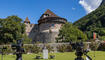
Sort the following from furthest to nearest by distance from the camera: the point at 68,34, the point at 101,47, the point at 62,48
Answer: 1. the point at 68,34
2. the point at 101,47
3. the point at 62,48

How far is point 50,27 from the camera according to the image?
170ft

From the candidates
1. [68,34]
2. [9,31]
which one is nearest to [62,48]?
[68,34]

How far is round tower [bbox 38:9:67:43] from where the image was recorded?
4896 cm

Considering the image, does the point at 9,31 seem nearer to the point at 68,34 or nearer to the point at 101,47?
the point at 68,34

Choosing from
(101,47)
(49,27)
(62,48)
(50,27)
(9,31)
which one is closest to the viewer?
(62,48)

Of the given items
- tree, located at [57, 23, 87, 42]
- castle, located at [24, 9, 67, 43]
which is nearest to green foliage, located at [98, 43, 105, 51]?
tree, located at [57, 23, 87, 42]

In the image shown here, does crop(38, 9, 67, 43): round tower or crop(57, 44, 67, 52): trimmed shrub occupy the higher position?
crop(38, 9, 67, 43): round tower

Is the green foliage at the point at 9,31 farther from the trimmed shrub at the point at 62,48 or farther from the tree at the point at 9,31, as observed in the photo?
the trimmed shrub at the point at 62,48

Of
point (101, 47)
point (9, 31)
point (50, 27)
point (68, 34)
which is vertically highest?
point (50, 27)

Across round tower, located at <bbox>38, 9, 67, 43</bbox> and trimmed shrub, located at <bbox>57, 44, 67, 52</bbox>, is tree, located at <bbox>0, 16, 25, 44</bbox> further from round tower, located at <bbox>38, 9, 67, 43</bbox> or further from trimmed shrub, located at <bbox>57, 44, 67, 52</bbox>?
trimmed shrub, located at <bbox>57, 44, 67, 52</bbox>

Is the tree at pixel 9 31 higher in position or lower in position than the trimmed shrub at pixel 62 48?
higher

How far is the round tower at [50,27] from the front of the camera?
4896 centimetres

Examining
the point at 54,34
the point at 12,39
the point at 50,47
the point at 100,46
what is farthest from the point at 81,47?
the point at 54,34

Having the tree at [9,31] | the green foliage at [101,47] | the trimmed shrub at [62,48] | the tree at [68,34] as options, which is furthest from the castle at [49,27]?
the green foliage at [101,47]
